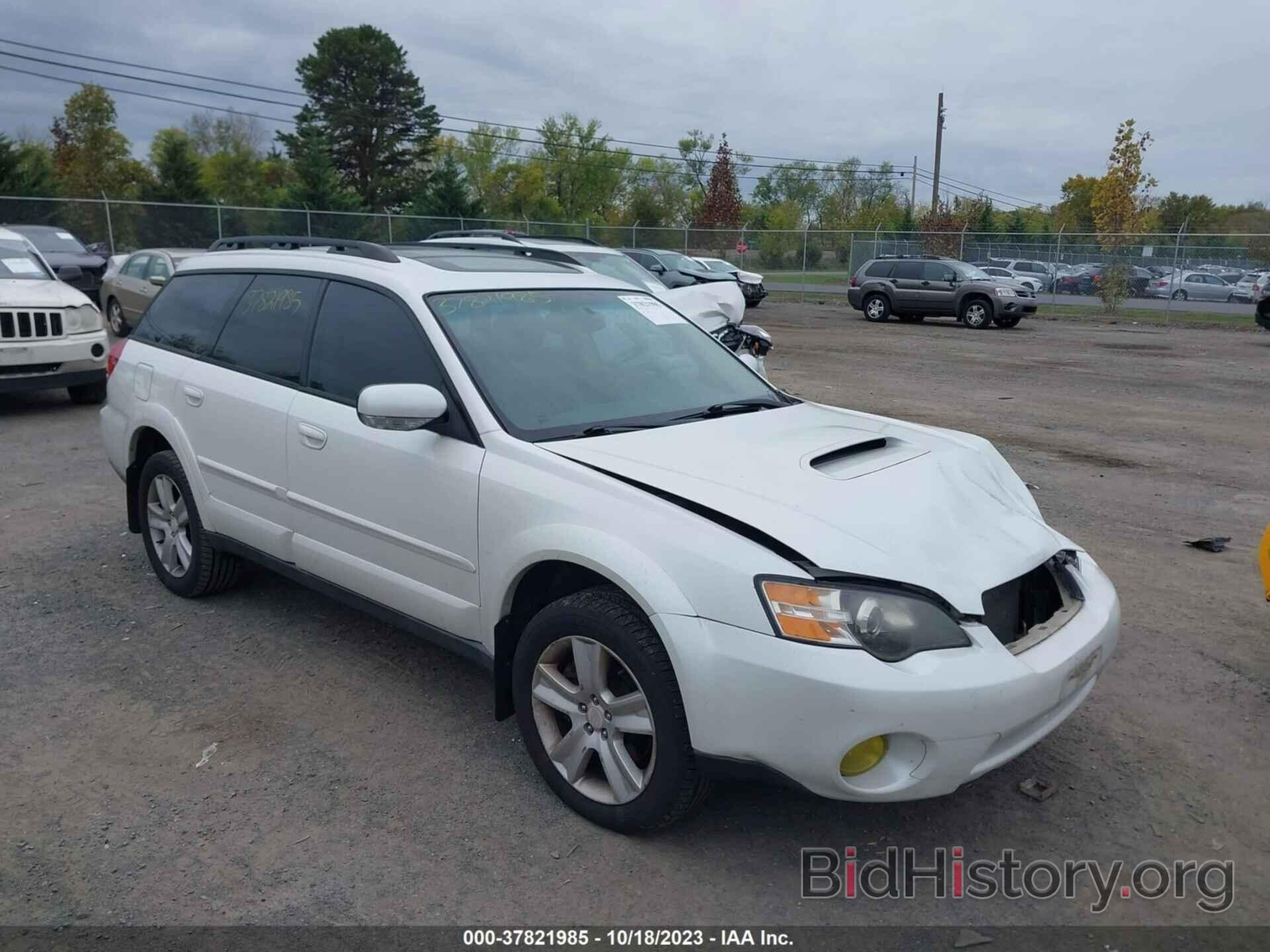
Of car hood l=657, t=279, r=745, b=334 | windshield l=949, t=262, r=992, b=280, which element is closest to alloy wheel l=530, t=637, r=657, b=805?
car hood l=657, t=279, r=745, b=334

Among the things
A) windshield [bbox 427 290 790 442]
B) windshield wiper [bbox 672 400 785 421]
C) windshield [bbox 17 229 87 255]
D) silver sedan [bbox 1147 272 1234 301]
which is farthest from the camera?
silver sedan [bbox 1147 272 1234 301]

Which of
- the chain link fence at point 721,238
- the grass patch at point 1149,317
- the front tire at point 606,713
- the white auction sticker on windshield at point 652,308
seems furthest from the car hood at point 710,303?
the chain link fence at point 721,238

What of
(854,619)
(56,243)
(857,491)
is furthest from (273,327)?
(56,243)

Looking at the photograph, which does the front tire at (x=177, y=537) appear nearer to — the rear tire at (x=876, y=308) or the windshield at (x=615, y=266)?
the windshield at (x=615, y=266)

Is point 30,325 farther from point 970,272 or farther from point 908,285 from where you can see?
point 970,272

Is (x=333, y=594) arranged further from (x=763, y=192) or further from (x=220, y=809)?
(x=763, y=192)

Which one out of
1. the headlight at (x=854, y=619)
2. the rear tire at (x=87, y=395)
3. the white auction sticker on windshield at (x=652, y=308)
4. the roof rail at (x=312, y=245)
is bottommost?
the rear tire at (x=87, y=395)

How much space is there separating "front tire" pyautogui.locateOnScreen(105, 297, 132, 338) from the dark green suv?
1676 cm

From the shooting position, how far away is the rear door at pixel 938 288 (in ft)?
78.1

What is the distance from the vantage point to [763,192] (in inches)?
3253

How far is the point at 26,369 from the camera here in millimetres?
9680

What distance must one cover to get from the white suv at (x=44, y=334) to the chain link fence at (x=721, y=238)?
1655 centimetres

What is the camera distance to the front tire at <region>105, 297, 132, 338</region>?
54.9 feet

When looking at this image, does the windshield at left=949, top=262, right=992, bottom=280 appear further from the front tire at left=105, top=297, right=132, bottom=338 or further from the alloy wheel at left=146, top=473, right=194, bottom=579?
the alloy wheel at left=146, top=473, right=194, bottom=579
